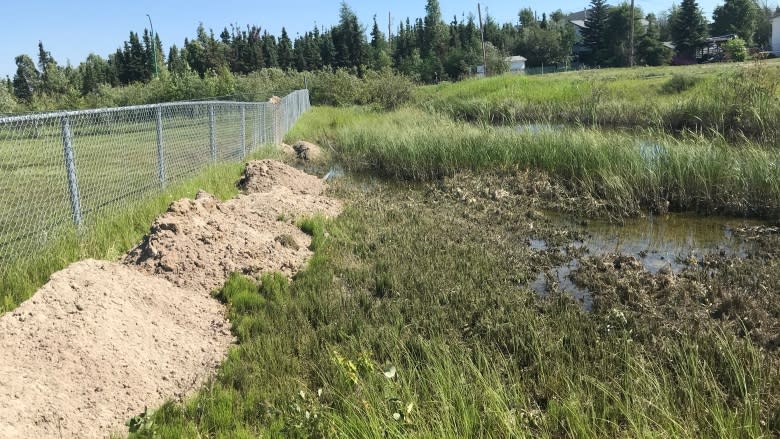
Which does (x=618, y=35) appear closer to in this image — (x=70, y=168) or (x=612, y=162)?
(x=612, y=162)

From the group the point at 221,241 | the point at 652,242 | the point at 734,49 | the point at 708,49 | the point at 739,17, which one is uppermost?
the point at 739,17

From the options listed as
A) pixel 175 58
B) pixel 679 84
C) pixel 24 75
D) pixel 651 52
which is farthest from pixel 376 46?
pixel 679 84

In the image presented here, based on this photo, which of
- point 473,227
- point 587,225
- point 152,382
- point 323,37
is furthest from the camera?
point 323,37

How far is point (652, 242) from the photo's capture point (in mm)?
7523

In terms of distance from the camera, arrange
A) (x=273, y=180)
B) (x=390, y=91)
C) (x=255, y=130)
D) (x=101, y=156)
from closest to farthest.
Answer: (x=273, y=180), (x=101, y=156), (x=255, y=130), (x=390, y=91)

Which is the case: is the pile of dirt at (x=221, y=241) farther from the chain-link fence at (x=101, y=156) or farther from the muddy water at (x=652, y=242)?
the muddy water at (x=652, y=242)

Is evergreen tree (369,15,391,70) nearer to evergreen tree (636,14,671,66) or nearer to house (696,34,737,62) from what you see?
evergreen tree (636,14,671,66)

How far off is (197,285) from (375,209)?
4204 millimetres

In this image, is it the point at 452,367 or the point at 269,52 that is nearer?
the point at 452,367

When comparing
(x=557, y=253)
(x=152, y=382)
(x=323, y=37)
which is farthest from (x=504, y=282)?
(x=323, y=37)

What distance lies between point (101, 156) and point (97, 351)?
11617 millimetres

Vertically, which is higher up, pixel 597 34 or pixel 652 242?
pixel 597 34

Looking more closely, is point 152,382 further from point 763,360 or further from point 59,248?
point 763,360

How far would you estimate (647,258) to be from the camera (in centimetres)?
680
